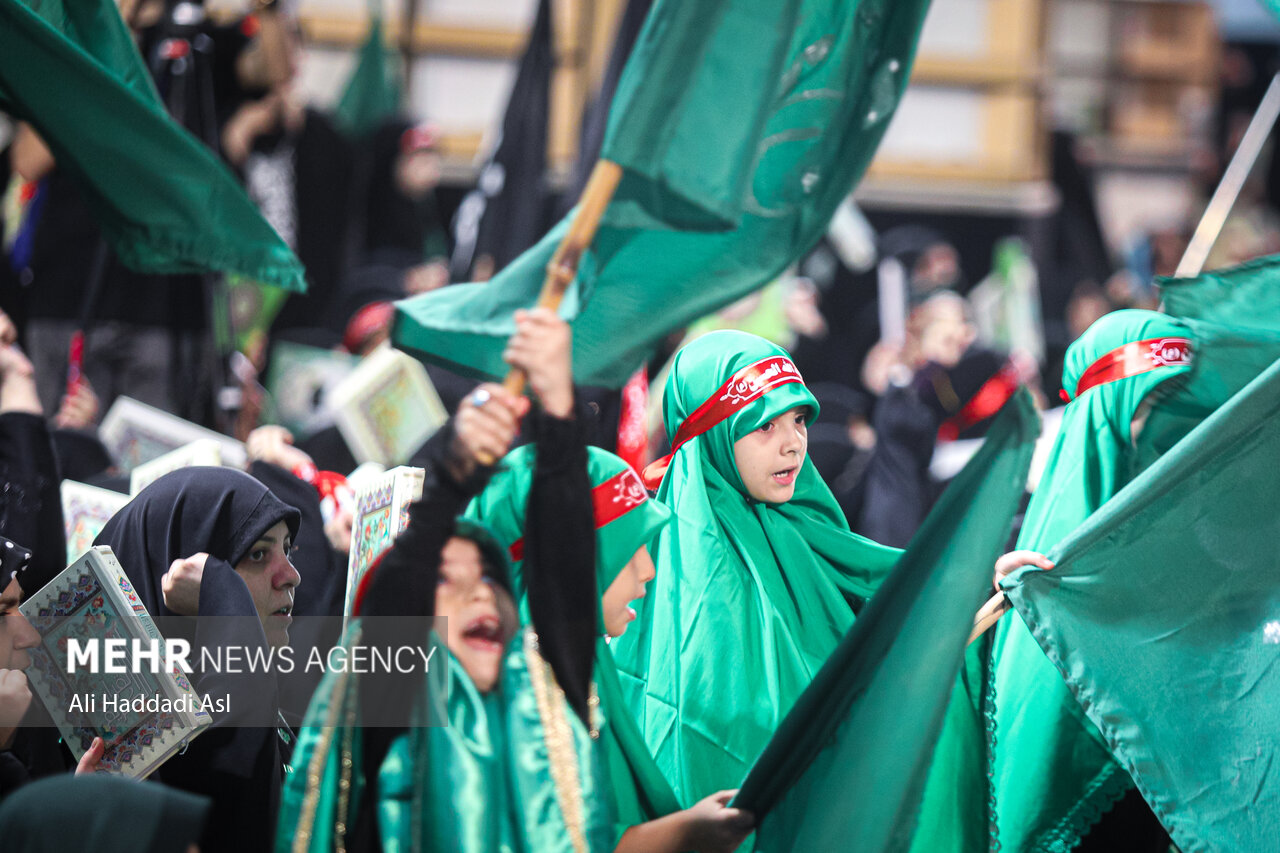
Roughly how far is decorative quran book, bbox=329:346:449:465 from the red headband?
263cm

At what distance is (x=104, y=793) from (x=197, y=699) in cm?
71

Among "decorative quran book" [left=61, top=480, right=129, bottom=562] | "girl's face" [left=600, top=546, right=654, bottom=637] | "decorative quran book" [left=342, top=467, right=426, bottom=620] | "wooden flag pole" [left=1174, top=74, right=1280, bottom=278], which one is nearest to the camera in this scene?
"girl's face" [left=600, top=546, right=654, bottom=637]

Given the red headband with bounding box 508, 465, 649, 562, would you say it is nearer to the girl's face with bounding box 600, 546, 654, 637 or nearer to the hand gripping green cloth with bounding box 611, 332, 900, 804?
the girl's face with bounding box 600, 546, 654, 637

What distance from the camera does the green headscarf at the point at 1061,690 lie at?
130 inches

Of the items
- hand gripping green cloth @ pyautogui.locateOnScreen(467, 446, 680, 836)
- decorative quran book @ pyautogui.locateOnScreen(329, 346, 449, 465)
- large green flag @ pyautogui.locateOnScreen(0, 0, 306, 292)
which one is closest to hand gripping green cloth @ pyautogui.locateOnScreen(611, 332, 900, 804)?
hand gripping green cloth @ pyautogui.locateOnScreen(467, 446, 680, 836)

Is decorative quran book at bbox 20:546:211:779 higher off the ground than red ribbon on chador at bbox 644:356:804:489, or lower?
lower

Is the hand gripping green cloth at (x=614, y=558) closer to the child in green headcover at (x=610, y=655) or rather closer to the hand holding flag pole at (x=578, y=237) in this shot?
the child in green headcover at (x=610, y=655)

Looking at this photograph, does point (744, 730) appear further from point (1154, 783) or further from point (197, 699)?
point (197, 699)

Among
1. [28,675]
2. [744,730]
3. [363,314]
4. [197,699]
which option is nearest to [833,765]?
[744,730]

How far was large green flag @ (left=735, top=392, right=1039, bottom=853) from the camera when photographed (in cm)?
259

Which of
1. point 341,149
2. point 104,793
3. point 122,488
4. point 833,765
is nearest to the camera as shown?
point 104,793

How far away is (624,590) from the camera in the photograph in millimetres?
2709

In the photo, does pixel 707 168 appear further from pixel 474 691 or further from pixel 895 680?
pixel 474 691

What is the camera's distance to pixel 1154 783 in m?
3.03
